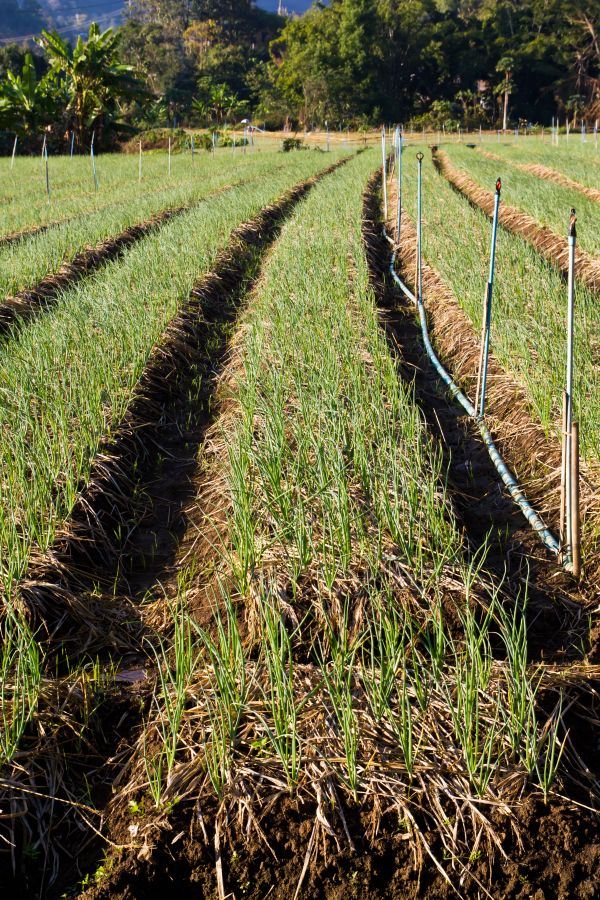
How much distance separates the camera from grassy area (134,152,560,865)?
182cm

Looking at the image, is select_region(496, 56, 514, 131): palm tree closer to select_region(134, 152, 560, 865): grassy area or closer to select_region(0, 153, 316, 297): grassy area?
select_region(0, 153, 316, 297): grassy area

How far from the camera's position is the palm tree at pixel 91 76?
20.2 m

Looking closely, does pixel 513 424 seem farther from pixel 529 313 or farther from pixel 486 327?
pixel 529 313

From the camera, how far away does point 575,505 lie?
2541mm

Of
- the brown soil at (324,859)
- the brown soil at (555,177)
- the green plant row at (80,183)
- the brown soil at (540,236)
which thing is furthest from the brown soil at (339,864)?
the brown soil at (555,177)

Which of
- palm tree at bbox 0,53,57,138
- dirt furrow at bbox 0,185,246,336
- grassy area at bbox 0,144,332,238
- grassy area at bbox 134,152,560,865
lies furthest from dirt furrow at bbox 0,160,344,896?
palm tree at bbox 0,53,57,138

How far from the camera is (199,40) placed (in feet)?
160

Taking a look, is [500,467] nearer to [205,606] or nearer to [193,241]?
[205,606]

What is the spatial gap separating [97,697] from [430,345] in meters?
3.62

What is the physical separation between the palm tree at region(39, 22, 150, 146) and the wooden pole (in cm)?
2045

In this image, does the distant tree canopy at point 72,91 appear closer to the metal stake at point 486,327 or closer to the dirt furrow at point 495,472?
the dirt furrow at point 495,472

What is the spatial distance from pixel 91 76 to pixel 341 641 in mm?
22106

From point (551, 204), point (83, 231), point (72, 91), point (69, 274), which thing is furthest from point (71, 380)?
point (72, 91)

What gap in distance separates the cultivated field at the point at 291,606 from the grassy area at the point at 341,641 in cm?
1
